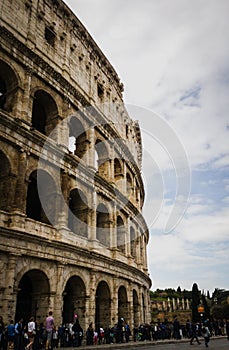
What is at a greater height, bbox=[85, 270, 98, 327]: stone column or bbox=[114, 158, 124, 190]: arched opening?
bbox=[114, 158, 124, 190]: arched opening

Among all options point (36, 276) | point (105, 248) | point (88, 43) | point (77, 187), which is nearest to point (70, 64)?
point (88, 43)

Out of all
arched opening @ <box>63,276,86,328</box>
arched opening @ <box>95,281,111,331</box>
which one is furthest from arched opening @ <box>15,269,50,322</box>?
arched opening @ <box>95,281,111,331</box>

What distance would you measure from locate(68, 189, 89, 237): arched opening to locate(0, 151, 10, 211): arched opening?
4.70 m

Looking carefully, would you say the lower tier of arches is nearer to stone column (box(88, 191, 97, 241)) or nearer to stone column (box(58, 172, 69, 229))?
stone column (box(88, 191, 97, 241))

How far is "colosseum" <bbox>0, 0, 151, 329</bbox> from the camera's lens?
14875mm

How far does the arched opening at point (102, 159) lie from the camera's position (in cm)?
2348

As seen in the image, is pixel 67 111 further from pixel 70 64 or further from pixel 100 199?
pixel 100 199

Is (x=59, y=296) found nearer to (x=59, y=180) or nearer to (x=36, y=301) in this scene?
(x=36, y=301)

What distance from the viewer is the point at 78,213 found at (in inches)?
769

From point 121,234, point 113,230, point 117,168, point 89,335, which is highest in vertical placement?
point 117,168

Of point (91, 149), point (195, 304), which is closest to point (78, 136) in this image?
A: point (91, 149)

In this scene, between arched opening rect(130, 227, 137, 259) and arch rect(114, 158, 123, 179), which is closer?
arch rect(114, 158, 123, 179)

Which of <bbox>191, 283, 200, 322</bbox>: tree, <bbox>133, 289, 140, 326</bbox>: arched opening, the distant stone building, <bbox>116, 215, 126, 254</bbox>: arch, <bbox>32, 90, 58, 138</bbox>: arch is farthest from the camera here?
the distant stone building

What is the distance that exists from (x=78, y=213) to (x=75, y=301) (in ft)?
14.7
